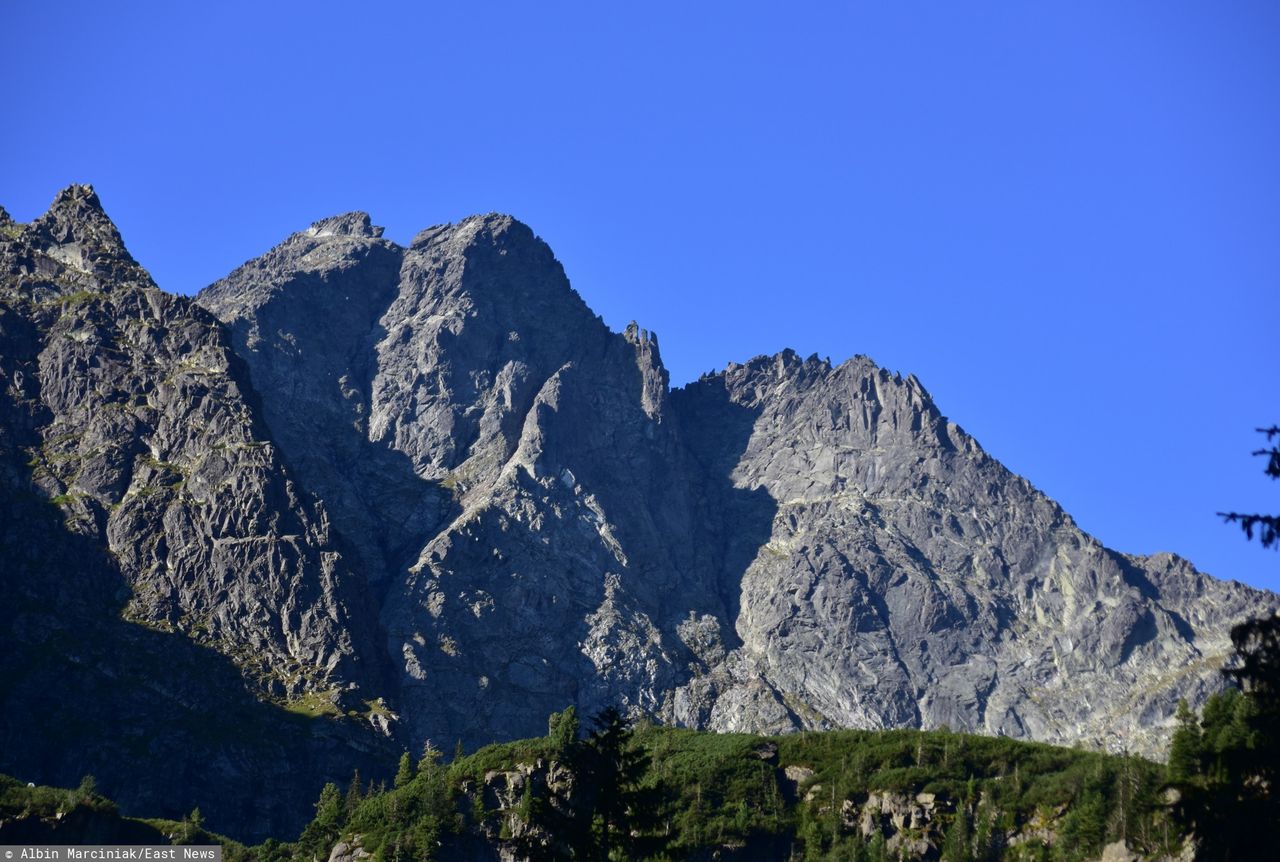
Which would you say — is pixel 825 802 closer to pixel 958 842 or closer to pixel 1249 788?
pixel 958 842

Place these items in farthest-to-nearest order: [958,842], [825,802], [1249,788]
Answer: [825,802], [958,842], [1249,788]

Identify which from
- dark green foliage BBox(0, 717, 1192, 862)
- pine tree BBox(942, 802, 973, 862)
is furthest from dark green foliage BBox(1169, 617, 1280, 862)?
pine tree BBox(942, 802, 973, 862)

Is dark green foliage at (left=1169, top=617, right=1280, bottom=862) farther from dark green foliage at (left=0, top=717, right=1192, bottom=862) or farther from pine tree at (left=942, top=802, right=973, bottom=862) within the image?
pine tree at (left=942, top=802, right=973, bottom=862)

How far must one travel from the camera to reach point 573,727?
187 meters

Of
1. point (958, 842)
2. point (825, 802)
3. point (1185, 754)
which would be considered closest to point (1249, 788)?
point (1185, 754)

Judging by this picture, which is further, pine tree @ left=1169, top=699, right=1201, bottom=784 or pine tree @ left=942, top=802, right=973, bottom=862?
pine tree @ left=942, top=802, right=973, bottom=862

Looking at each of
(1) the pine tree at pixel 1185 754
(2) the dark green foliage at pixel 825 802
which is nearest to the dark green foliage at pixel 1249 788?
(1) the pine tree at pixel 1185 754

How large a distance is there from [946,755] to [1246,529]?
147 meters

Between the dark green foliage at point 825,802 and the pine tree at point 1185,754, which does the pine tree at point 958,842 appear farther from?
the pine tree at point 1185,754

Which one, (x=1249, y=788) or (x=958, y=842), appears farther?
(x=958, y=842)

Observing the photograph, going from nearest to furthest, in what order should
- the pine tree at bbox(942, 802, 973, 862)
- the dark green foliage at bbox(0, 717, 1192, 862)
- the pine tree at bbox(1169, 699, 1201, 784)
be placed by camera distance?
1. the pine tree at bbox(1169, 699, 1201, 784)
2. the dark green foliage at bbox(0, 717, 1192, 862)
3. the pine tree at bbox(942, 802, 973, 862)

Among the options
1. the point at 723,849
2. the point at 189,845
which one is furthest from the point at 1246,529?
the point at 189,845

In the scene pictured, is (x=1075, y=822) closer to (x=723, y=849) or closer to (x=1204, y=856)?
(x=723, y=849)

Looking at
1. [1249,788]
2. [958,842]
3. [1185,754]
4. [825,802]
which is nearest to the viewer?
[1249,788]
